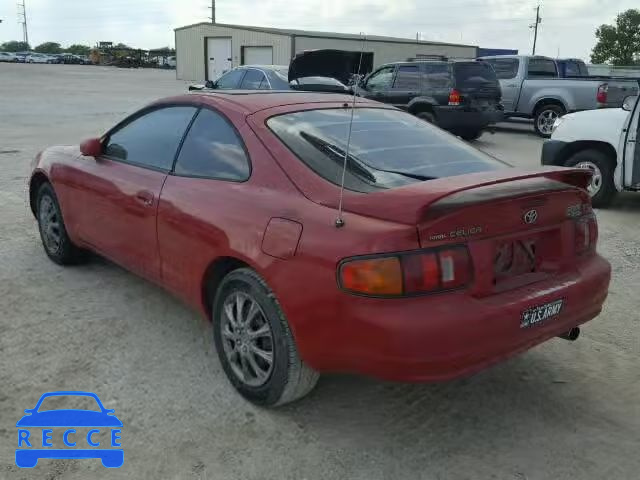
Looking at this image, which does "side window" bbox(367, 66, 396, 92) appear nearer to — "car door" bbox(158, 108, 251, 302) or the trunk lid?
"car door" bbox(158, 108, 251, 302)

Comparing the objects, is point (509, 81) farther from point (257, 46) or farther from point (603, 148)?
point (257, 46)

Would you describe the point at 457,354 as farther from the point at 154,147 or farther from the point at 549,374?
the point at 154,147

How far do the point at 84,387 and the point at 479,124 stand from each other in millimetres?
11497

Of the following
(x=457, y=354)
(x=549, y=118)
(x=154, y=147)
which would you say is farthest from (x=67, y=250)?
(x=549, y=118)

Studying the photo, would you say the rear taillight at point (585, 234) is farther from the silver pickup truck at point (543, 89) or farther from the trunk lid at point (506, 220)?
the silver pickup truck at point (543, 89)

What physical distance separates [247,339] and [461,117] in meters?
11.0

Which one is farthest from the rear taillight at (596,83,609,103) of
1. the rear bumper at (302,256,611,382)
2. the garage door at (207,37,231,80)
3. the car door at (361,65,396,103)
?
the garage door at (207,37,231,80)

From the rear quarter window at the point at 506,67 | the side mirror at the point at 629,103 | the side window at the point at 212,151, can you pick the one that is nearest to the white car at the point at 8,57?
the rear quarter window at the point at 506,67

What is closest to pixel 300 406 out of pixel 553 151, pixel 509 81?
pixel 553 151

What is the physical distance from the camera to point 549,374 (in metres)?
3.55

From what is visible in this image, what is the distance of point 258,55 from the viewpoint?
126 feet

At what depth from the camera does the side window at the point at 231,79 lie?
49.1 feet

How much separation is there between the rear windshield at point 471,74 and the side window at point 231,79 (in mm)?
4962

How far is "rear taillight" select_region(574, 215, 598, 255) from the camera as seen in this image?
10.3 ft
